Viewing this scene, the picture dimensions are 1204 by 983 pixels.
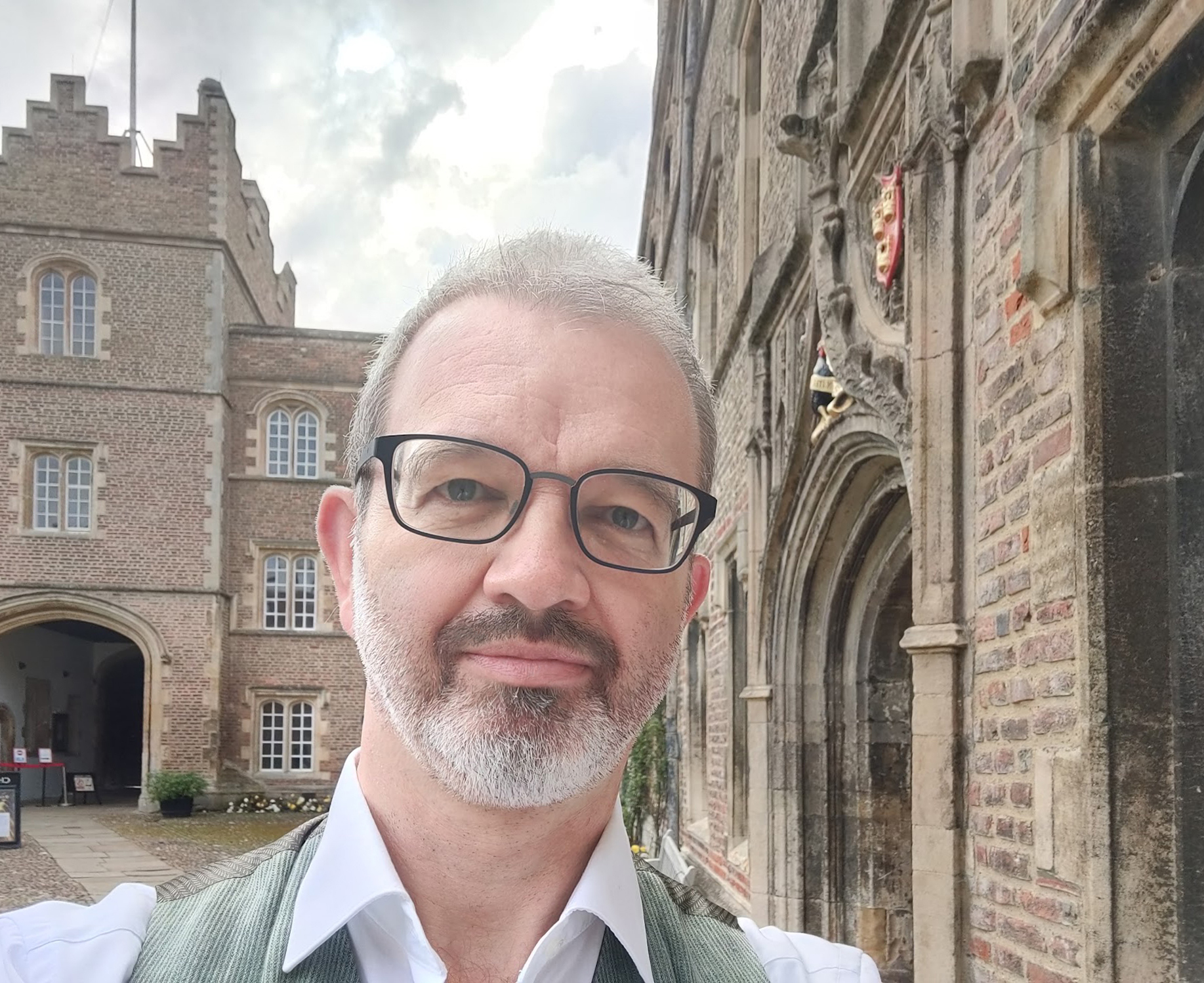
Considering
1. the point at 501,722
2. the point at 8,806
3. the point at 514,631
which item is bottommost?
the point at 8,806

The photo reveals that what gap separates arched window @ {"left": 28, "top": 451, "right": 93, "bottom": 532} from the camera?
19031 millimetres

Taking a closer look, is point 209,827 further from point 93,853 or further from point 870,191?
point 870,191

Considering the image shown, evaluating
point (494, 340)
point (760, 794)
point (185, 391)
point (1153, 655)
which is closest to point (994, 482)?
point (1153, 655)

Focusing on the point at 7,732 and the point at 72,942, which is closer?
the point at 72,942

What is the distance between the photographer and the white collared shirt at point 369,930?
105cm

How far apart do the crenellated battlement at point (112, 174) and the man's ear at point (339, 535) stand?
818 inches

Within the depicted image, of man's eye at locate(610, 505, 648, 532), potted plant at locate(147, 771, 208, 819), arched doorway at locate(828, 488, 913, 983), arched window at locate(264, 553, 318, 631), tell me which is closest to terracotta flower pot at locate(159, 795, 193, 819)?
potted plant at locate(147, 771, 208, 819)

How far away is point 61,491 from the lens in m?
19.1

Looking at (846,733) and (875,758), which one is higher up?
(846,733)

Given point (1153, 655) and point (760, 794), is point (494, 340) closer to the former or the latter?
point (1153, 655)

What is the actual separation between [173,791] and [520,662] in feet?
63.1

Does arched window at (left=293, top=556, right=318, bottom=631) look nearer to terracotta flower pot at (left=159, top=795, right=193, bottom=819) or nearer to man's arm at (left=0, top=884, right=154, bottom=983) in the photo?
terracotta flower pot at (left=159, top=795, right=193, bottom=819)

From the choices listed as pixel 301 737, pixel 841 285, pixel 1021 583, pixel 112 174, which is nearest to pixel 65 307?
pixel 112 174

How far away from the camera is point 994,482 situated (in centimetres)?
296
